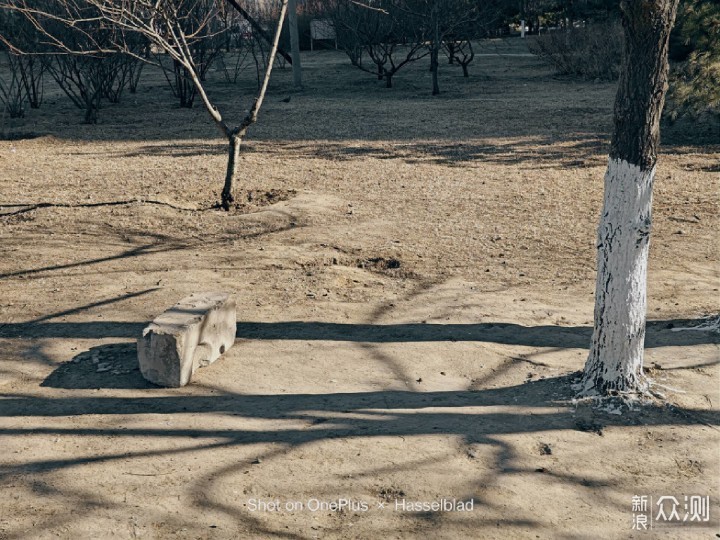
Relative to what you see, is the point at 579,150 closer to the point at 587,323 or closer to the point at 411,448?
the point at 587,323

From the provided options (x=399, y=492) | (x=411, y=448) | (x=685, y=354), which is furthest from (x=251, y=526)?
(x=685, y=354)

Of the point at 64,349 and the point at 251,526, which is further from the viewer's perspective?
the point at 64,349

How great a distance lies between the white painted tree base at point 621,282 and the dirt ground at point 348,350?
178 millimetres

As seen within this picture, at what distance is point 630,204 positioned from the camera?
3.89m

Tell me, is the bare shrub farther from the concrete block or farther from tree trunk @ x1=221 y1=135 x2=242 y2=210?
the concrete block

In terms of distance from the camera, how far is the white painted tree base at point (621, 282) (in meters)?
3.89

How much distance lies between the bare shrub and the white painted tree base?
50.0 feet

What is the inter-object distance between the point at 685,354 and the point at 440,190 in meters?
4.17

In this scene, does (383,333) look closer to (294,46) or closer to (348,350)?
(348,350)

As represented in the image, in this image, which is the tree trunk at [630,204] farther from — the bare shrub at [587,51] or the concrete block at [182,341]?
the bare shrub at [587,51]

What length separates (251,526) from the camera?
312 cm

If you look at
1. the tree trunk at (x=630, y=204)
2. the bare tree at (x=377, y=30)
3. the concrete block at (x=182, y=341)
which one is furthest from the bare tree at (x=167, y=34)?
the bare tree at (x=377, y=30)

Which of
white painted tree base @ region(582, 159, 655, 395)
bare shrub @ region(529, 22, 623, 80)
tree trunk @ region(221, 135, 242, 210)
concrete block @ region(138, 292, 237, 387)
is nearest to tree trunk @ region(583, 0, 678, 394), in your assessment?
white painted tree base @ region(582, 159, 655, 395)

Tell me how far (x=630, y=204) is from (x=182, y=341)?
231 centimetres
